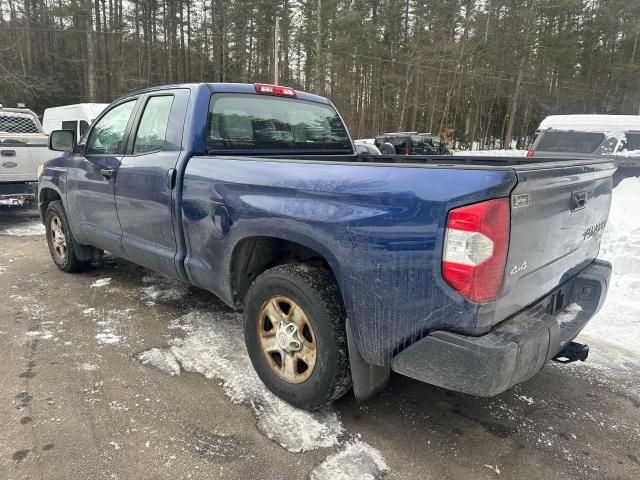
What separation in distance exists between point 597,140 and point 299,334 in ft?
33.3

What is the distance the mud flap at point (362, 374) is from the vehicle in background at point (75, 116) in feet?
45.2

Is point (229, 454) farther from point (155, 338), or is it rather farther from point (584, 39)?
point (584, 39)

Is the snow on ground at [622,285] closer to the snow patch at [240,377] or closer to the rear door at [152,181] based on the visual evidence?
the snow patch at [240,377]

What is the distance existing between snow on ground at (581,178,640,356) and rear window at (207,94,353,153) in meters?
2.83

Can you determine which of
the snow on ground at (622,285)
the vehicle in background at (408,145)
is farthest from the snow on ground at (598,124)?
the vehicle in background at (408,145)

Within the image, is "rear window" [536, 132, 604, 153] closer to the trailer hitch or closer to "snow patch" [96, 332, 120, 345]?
the trailer hitch

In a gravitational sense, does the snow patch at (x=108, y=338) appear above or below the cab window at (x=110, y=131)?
below

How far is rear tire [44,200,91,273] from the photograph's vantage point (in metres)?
5.03

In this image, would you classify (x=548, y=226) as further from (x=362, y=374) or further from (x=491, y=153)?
(x=491, y=153)

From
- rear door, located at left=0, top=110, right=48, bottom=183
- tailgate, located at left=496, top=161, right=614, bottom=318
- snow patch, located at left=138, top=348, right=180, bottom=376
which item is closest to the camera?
tailgate, located at left=496, top=161, right=614, bottom=318

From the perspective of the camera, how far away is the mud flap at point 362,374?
2.34 m

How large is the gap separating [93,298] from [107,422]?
226 centimetres

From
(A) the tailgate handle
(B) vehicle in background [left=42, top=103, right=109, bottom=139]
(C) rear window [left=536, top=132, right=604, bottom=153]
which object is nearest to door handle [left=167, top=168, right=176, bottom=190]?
(A) the tailgate handle

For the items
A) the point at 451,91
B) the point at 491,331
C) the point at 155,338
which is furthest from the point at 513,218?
the point at 451,91
